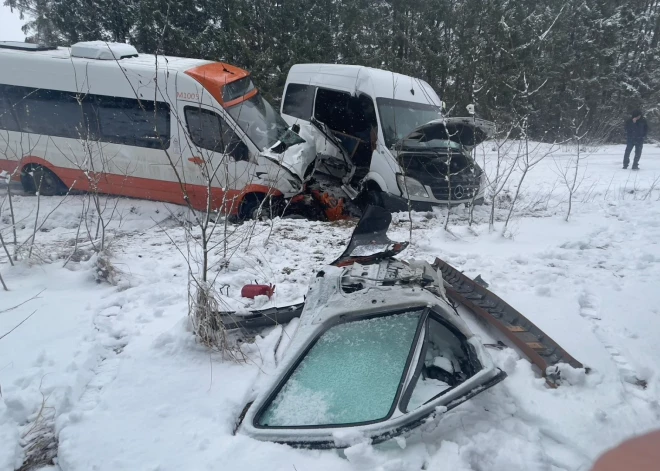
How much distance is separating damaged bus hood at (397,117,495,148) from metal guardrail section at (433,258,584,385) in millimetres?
2650

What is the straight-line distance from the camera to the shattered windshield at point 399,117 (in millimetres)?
6717

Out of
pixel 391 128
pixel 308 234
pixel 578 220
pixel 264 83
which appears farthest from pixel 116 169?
pixel 264 83

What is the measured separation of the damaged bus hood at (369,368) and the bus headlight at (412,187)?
367 centimetres

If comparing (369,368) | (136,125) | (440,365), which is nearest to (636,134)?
(440,365)

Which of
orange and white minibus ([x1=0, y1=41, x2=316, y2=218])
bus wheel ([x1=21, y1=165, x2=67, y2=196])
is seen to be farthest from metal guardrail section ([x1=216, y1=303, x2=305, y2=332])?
bus wheel ([x1=21, y1=165, x2=67, y2=196])

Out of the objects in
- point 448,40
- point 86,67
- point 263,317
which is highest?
point 448,40

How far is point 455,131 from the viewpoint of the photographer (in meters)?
6.09

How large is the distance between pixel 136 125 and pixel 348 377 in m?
5.90

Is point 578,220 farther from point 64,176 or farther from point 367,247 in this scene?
point 64,176

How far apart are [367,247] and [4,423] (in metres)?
2.76

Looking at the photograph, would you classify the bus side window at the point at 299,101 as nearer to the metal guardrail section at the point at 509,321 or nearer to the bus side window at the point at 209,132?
the bus side window at the point at 209,132

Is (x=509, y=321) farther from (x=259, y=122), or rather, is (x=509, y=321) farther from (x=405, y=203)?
(x=259, y=122)

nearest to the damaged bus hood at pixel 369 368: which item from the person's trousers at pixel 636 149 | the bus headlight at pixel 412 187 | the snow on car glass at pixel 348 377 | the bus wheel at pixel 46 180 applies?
the snow on car glass at pixel 348 377

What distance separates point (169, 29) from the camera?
1422cm
